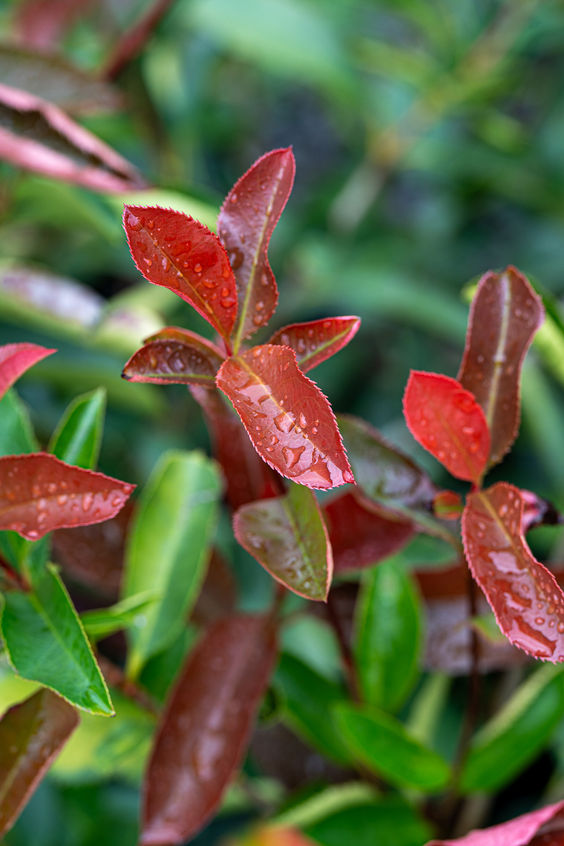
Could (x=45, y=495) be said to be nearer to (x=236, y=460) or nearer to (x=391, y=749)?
(x=236, y=460)

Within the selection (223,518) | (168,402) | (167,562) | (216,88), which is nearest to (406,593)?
(167,562)

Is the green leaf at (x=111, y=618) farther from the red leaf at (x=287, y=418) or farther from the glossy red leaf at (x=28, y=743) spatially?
the red leaf at (x=287, y=418)

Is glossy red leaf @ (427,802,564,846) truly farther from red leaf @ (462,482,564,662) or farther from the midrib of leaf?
the midrib of leaf

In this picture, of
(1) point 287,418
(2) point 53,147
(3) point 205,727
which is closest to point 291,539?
(1) point 287,418

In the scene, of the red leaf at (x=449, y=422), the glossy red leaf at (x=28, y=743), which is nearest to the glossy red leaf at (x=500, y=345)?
the red leaf at (x=449, y=422)

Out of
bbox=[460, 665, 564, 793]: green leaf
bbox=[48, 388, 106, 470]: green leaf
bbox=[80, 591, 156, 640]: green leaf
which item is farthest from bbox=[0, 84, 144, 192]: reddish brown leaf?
bbox=[460, 665, 564, 793]: green leaf
